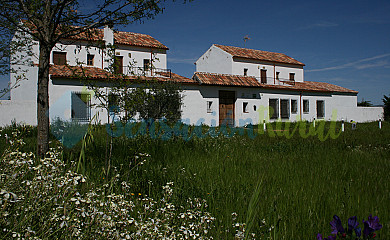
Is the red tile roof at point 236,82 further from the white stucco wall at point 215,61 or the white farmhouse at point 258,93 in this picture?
the white stucco wall at point 215,61

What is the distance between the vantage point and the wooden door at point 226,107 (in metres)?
24.8

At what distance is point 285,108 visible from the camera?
2922 centimetres

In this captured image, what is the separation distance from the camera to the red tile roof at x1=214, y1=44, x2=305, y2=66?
2977 cm

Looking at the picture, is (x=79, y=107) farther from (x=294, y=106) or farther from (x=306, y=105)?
(x=306, y=105)

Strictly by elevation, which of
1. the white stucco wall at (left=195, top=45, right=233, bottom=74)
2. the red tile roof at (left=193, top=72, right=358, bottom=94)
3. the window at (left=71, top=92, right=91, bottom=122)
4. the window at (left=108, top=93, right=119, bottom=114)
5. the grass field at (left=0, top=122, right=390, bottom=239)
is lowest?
the grass field at (left=0, top=122, right=390, bottom=239)

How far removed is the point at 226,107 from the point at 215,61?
746 cm

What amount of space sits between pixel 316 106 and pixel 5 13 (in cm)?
3170

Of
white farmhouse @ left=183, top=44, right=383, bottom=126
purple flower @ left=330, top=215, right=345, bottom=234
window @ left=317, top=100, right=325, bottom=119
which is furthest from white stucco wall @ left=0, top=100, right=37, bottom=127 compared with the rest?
window @ left=317, top=100, right=325, bottom=119

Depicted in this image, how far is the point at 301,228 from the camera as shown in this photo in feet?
9.25

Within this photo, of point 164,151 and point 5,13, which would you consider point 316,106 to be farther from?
point 5,13

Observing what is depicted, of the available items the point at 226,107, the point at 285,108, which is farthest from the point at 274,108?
the point at 226,107

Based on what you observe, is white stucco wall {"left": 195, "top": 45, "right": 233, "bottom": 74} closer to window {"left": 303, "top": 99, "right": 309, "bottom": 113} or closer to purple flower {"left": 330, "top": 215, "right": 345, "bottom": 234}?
window {"left": 303, "top": 99, "right": 309, "bottom": 113}

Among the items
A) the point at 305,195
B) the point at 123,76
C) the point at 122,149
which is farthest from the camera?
the point at 122,149

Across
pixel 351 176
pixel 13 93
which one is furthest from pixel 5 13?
pixel 13 93
